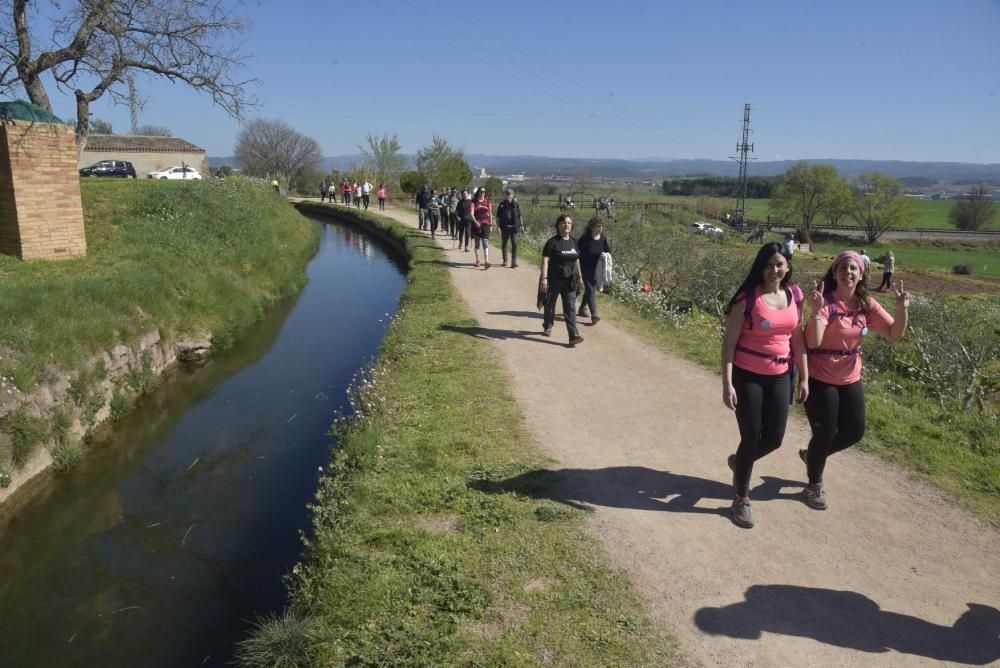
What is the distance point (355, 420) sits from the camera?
23.9 ft

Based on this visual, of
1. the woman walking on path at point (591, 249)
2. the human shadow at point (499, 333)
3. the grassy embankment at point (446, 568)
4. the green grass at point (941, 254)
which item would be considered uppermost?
the woman walking on path at point (591, 249)

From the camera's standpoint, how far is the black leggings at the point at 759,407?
455 cm

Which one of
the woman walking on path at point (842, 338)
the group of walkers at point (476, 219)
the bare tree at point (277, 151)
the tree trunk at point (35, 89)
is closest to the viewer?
the woman walking on path at point (842, 338)

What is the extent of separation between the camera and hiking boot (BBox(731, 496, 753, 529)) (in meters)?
4.70

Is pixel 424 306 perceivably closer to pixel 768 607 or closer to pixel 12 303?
pixel 12 303

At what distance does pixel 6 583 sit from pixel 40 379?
2.55 m

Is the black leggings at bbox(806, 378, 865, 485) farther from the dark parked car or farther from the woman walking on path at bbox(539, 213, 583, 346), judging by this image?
the dark parked car

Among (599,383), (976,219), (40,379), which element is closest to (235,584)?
(40,379)

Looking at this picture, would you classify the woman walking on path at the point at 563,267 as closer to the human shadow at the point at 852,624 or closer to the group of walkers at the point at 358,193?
the human shadow at the point at 852,624

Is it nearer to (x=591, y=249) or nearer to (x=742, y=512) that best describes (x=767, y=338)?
(x=742, y=512)

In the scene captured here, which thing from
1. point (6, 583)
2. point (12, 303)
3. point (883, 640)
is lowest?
point (6, 583)

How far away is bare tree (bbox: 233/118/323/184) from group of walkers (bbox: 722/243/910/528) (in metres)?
65.0

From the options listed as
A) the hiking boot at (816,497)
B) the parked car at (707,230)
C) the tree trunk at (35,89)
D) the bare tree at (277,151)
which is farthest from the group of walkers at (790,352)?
the bare tree at (277,151)

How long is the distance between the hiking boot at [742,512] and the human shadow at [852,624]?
28.5 inches
